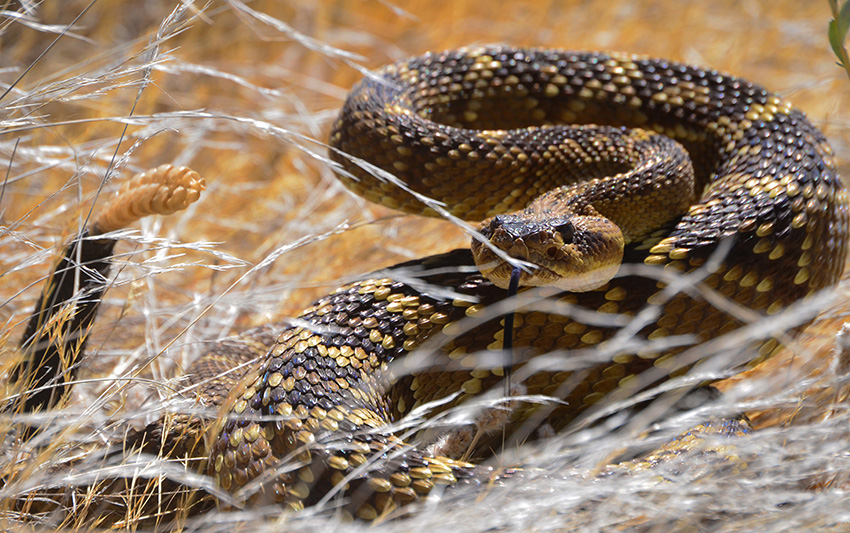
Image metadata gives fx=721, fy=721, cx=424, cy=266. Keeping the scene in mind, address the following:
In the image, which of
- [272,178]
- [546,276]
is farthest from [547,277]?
[272,178]

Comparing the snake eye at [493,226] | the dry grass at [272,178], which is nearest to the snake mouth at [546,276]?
the snake eye at [493,226]

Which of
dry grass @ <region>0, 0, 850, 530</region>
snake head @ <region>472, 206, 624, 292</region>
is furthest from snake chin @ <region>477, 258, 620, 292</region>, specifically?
dry grass @ <region>0, 0, 850, 530</region>

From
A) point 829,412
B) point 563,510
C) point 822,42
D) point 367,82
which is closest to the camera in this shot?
point 563,510

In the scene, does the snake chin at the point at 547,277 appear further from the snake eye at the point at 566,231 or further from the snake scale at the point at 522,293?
the snake eye at the point at 566,231

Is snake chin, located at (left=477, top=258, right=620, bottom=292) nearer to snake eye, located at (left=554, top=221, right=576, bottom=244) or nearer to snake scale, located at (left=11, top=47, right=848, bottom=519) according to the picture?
snake scale, located at (left=11, top=47, right=848, bottom=519)

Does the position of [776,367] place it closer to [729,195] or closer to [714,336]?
[714,336]

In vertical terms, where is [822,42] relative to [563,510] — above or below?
above

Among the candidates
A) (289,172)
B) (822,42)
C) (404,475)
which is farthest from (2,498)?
(822,42)

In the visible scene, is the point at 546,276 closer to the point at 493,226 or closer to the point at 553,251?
the point at 553,251
